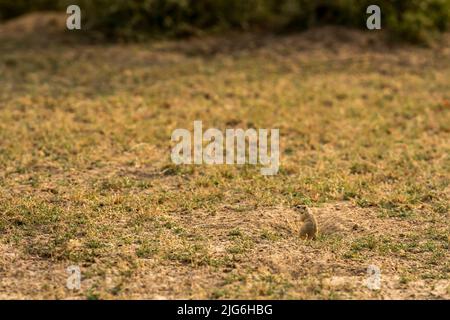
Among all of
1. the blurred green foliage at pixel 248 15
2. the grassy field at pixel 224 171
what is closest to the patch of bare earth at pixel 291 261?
the grassy field at pixel 224 171

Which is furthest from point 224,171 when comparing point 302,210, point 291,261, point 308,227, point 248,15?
point 248,15

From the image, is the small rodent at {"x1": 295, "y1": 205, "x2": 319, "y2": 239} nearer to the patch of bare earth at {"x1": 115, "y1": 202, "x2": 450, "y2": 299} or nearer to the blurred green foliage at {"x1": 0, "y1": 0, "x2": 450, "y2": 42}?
the patch of bare earth at {"x1": 115, "y1": 202, "x2": 450, "y2": 299}

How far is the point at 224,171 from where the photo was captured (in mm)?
7004

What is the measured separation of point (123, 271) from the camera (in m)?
5.11

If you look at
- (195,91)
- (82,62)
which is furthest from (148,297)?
(82,62)

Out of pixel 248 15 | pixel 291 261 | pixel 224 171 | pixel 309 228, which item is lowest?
pixel 291 261

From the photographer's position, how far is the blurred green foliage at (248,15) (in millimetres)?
11328

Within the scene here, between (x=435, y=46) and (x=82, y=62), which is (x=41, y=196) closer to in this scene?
(x=82, y=62)

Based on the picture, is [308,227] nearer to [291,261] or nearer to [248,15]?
[291,261]

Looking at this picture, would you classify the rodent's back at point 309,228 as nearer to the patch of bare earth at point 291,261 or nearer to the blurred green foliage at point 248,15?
the patch of bare earth at point 291,261

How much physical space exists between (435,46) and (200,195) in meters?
5.68

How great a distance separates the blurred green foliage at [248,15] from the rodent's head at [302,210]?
551 cm

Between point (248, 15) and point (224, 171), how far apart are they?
207 inches

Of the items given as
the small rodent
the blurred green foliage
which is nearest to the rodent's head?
the small rodent
